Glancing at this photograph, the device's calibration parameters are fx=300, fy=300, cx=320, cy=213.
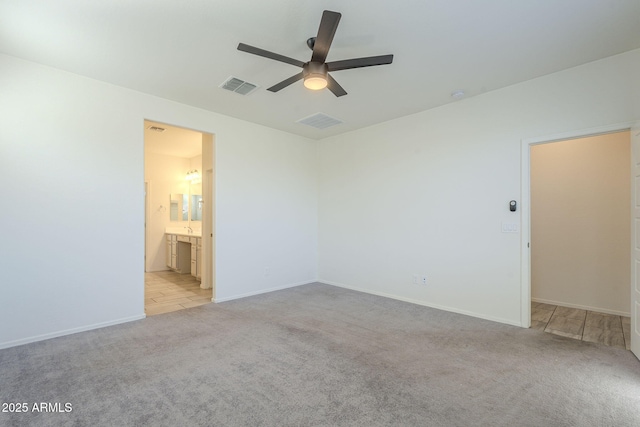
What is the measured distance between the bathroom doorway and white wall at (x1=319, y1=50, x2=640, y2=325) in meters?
2.35

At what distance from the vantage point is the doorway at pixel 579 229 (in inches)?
151

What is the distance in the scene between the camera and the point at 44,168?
10.2ft

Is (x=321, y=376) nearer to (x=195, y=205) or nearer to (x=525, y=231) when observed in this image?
(x=525, y=231)

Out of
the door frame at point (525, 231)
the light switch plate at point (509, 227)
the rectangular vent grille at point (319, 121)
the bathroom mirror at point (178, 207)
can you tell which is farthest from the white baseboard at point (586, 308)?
the bathroom mirror at point (178, 207)

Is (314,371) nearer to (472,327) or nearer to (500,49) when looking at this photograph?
(472,327)

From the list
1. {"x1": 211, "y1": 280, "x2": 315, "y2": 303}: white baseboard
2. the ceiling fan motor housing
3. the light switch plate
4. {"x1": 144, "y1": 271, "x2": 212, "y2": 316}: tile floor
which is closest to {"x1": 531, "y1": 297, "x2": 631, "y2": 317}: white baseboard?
the light switch plate

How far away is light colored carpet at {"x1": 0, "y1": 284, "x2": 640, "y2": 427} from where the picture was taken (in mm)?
1898

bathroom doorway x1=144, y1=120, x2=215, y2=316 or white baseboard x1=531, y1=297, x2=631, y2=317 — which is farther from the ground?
bathroom doorway x1=144, y1=120, x2=215, y2=316

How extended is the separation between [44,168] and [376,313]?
4.09 m

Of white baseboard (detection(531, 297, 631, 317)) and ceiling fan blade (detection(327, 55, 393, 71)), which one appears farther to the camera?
white baseboard (detection(531, 297, 631, 317))

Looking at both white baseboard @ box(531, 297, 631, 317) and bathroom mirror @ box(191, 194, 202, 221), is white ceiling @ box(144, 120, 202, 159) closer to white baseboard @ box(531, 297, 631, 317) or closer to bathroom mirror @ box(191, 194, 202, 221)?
bathroom mirror @ box(191, 194, 202, 221)

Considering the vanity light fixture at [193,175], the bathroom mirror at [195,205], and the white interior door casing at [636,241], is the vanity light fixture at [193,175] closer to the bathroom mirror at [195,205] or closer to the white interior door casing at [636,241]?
the bathroom mirror at [195,205]

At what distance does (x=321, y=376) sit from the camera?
2361mm

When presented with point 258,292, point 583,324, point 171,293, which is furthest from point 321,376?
point 171,293
